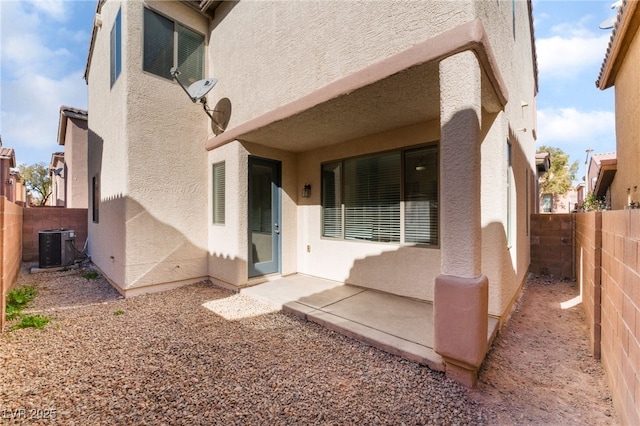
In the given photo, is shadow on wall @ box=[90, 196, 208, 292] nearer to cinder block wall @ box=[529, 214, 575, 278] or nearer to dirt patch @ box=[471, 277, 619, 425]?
dirt patch @ box=[471, 277, 619, 425]

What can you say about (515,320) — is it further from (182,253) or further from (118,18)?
(118,18)

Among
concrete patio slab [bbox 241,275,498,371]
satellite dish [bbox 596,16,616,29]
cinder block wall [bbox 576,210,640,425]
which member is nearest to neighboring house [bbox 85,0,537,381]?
concrete patio slab [bbox 241,275,498,371]

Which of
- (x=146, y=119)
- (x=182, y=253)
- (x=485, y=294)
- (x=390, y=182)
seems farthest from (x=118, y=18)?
(x=485, y=294)

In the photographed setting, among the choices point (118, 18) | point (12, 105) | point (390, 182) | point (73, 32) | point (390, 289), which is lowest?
point (390, 289)

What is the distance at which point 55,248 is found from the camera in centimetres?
863

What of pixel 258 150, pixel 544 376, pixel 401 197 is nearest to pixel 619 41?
pixel 401 197

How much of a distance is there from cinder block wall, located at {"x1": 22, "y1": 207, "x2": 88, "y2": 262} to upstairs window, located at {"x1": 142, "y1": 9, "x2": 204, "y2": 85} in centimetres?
747

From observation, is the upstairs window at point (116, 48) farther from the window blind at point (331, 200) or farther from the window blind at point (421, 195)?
the window blind at point (421, 195)

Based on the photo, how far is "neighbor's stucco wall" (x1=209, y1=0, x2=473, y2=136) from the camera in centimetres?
361

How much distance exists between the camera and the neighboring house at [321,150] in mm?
3186

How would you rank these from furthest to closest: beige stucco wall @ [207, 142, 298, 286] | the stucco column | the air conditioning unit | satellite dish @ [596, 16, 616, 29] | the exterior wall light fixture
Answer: the air conditioning unit → the exterior wall light fixture → satellite dish @ [596, 16, 616, 29] → beige stucco wall @ [207, 142, 298, 286] → the stucco column

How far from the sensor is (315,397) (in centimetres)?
285

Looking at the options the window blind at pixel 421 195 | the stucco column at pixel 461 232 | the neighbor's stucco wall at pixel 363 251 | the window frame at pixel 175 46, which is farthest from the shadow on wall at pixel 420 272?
the window frame at pixel 175 46

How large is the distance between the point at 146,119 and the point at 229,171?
2.25 m
